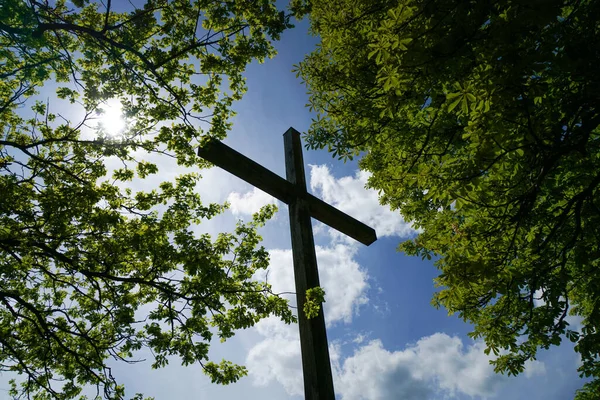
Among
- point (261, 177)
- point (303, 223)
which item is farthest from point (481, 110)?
point (261, 177)

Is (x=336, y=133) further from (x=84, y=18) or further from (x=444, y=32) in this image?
(x=84, y=18)

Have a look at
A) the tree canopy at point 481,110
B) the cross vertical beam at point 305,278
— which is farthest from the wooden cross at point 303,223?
the tree canopy at point 481,110

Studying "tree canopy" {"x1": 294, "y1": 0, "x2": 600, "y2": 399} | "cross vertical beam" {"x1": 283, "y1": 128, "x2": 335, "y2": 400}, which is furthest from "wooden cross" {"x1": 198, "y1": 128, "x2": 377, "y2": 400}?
"tree canopy" {"x1": 294, "y1": 0, "x2": 600, "y2": 399}

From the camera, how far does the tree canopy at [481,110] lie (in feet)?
6.87

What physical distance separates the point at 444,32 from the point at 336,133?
6.07 ft

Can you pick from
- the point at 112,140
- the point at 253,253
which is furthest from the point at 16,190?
the point at 253,253

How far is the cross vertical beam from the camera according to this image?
2412 mm

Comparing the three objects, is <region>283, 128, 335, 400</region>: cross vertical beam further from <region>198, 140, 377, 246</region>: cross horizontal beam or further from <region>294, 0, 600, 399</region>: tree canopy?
<region>294, 0, 600, 399</region>: tree canopy

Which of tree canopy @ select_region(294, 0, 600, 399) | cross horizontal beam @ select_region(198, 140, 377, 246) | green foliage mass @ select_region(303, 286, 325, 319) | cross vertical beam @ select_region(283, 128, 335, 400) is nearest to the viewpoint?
tree canopy @ select_region(294, 0, 600, 399)

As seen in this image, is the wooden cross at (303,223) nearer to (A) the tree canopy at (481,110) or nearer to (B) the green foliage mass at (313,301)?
(B) the green foliage mass at (313,301)

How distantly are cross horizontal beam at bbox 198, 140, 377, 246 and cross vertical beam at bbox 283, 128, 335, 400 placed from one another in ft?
0.39

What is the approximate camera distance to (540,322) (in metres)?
3.68

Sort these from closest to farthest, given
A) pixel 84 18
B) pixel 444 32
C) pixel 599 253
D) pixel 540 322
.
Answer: pixel 444 32, pixel 599 253, pixel 540 322, pixel 84 18

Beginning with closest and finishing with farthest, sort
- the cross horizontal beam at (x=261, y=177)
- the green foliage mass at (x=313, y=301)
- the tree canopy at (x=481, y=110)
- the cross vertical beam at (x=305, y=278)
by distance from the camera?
the tree canopy at (x=481, y=110) < the cross vertical beam at (x=305, y=278) < the green foliage mass at (x=313, y=301) < the cross horizontal beam at (x=261, y=177)
